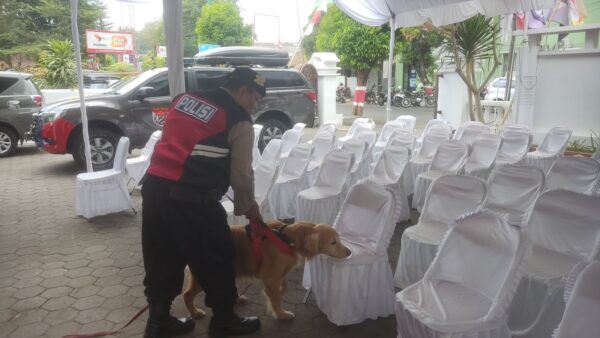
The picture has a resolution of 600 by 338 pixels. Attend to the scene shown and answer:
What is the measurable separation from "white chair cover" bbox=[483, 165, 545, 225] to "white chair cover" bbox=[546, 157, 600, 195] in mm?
390

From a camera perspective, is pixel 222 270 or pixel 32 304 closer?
pixel 222 270

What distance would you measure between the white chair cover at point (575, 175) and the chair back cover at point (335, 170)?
1.88 metres

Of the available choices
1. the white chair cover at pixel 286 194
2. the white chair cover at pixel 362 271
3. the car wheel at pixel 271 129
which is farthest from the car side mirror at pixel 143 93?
the white chair cover at pixel 362 271

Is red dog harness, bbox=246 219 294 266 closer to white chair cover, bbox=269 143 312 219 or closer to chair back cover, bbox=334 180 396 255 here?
chair back cover, bbox=334 180 396 255

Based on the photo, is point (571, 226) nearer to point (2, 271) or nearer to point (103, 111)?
point (2, 271)

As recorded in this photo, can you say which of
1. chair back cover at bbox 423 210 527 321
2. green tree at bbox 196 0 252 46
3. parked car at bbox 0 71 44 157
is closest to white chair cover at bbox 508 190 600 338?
chair back cover at bbox 423 210 527 321

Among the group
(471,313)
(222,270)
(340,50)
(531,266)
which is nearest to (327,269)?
(222,270)

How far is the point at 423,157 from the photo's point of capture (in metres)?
5.87

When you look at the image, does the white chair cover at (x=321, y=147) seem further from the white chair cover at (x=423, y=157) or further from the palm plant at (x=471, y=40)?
the palm plant at (x=471, y=40)

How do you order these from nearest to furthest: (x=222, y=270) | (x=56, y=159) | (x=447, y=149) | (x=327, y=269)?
1. (x=222, y=270)
2. (x=327, y=269)
3. (x=447, y=149)
4. (x=56, y=159)

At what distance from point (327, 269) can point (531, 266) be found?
4.13 feet

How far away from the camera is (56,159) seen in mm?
8992

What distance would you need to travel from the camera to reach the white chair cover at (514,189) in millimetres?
3455

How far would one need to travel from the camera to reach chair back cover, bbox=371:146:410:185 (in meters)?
4.78
